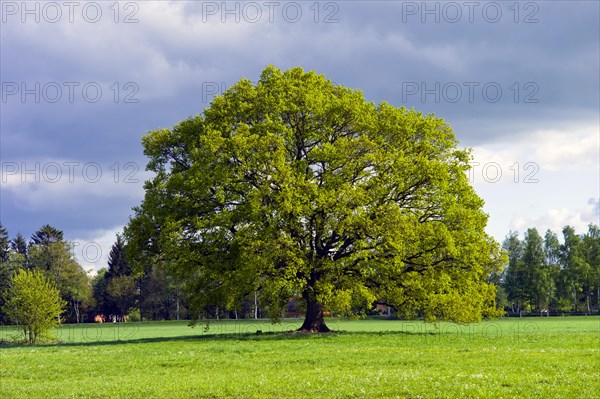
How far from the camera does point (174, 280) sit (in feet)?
420

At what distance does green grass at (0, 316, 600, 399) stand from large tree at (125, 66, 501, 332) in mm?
6633

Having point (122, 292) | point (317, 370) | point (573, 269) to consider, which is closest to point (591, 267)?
point (573, 269)

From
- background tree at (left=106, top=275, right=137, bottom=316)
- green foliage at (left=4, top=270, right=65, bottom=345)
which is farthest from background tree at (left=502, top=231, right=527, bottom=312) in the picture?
green foliage at (left=4, top=270, right=65, bottom=345)

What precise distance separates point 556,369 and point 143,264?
33342 mm

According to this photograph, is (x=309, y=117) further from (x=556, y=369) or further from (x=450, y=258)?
(x=556, y=369)

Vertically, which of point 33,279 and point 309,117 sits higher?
point 309,117

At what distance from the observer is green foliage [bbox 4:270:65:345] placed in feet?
168

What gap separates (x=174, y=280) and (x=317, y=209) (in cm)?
9000

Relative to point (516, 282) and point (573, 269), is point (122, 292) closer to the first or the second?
point (516, 282)

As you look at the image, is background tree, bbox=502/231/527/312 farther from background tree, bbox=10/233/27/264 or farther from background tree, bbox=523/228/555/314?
background tree, bbox=10/233/27/264

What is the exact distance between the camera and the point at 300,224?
44688 millimetres

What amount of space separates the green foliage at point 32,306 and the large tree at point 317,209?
8.78 metres

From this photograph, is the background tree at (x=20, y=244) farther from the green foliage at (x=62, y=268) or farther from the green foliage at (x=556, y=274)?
the green foliage at (x=556, y=274)

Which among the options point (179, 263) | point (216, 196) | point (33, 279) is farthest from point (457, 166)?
point (33, 279)
